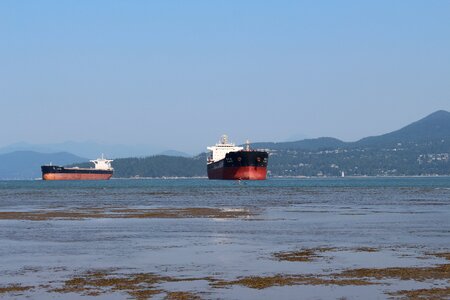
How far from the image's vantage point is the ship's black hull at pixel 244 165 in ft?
598

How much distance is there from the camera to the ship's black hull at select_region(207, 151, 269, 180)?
18238 cm

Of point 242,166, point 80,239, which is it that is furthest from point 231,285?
point 242,166

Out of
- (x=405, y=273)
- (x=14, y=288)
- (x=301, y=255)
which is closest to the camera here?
(x=14, y=288)

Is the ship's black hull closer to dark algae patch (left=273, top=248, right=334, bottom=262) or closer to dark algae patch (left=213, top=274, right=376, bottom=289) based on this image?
dark algae patch (left=273, top=248, right=334, bottom=262)

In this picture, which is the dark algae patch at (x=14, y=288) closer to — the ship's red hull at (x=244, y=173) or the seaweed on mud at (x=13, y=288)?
the seaweed on mud at (x=13, y=288)

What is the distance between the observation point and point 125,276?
2342 cm

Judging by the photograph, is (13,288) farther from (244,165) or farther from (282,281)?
(244,165)

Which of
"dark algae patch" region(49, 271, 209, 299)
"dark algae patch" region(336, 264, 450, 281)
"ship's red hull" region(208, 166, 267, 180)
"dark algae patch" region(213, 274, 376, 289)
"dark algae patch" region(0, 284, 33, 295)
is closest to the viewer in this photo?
"dark algae patch" region(49, 271, 209, 299)

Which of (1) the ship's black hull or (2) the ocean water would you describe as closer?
(2) the ocean water

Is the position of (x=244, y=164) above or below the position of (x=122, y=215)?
above

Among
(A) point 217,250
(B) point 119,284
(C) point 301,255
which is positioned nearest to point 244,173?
(A) point 217,250

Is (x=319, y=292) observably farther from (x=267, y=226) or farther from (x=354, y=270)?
(x=267, y=226)

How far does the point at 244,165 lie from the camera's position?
606 feet

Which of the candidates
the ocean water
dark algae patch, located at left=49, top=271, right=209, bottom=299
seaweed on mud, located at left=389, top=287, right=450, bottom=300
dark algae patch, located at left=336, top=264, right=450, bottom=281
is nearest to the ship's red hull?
the ocean water
